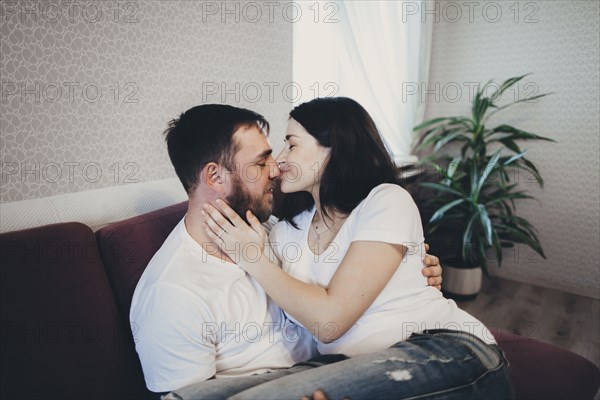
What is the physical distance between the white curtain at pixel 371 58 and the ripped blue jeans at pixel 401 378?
162 cm

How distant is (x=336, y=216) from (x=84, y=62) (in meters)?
0.95

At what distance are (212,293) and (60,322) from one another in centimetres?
33

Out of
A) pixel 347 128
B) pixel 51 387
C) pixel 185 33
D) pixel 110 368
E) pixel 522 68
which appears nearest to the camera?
pixel 51 387

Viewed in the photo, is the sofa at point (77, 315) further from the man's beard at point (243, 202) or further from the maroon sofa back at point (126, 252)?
the man's beard at point (243, 202)

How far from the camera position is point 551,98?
246cm

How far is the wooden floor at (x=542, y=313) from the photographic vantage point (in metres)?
2.05

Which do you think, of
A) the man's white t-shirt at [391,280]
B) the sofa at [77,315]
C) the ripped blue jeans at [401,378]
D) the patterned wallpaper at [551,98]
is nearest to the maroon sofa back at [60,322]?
the sofa at [77,315]

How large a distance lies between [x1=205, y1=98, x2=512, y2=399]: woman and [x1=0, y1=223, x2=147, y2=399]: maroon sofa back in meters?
0.32

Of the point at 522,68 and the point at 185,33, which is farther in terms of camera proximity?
the point at 522,68

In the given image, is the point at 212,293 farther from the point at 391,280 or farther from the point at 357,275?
the point at 391,280

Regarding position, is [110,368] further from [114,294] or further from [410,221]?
[410,221]

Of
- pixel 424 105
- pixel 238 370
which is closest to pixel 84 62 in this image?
pixel 238 370

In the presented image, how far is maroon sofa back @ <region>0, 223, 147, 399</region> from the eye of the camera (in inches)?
30.1

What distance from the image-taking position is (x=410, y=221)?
3.22 feet
